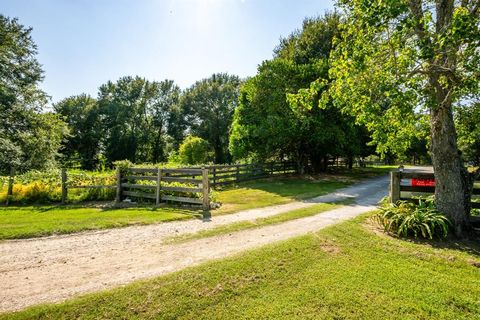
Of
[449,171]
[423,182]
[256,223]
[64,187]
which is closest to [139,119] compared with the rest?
[64,187]

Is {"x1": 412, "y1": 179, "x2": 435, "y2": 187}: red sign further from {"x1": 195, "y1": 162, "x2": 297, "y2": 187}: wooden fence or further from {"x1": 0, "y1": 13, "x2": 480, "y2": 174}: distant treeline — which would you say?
{"x1": 195, "y1": 162, "x2": 297, "y2": 187}: wooden fence

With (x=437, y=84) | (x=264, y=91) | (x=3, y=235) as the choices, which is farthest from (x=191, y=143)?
(x=437, y=84)

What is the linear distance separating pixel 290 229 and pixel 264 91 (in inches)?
582

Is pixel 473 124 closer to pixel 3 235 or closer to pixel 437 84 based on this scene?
pixel 437 84

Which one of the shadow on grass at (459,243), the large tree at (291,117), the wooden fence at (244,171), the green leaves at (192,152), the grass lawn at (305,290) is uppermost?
the large tree at (291,117)

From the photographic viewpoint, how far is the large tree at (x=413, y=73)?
5496 millimetres

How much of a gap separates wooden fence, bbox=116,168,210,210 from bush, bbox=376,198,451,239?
19.3 ft

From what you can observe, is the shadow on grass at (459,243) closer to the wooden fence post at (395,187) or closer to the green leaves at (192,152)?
the wooden fence post at (395,187)

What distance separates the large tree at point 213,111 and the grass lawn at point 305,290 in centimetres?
4041

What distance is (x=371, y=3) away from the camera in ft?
17.5

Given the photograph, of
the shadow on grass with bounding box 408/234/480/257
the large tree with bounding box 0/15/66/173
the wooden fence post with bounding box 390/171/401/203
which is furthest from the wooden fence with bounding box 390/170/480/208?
the large tree with bounding box 0/15/66/173

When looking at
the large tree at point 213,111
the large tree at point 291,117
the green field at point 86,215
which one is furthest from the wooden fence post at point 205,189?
the large tree at point 213,111

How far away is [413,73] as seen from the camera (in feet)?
20.7

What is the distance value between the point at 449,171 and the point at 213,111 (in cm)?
4186
